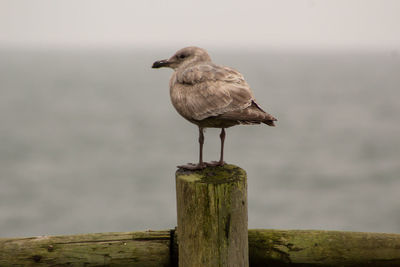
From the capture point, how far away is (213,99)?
191 inches

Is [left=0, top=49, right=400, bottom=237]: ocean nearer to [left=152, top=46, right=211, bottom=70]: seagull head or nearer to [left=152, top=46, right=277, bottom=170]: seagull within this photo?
[left=152, top=46, right=211, bottom=70]: seagull head

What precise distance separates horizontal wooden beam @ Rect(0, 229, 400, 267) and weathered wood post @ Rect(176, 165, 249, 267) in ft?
1.61

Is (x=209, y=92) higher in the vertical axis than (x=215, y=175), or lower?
higher

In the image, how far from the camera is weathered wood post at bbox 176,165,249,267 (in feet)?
12.6

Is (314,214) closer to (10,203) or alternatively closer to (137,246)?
(10,203)

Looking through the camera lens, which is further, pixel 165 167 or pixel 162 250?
pixel 165 167

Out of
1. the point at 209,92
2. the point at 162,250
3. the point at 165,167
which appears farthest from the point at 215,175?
the point at 165,167

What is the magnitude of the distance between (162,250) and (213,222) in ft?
2.67

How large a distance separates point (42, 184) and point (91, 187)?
3.24 metres

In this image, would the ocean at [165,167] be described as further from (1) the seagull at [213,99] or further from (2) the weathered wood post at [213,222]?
(2) the weathered wood post at [213,222]

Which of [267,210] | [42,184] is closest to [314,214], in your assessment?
[267,210]

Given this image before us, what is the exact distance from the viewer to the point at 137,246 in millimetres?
4410

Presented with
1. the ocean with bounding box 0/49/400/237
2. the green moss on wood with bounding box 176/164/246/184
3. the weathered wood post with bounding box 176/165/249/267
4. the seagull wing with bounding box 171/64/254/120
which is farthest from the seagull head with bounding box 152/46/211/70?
the ocean with bounding box 0/49/400/237

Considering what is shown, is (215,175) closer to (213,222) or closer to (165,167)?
(213,222)
